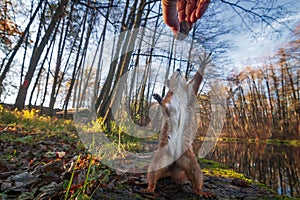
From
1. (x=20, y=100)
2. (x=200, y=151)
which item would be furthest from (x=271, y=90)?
(x=20, y=100)

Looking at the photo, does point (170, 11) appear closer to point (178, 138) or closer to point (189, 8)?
point (189, 8)

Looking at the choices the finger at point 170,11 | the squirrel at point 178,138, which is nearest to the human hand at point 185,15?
the finger at point 170,11

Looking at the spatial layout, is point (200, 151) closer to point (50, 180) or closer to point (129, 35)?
point (129, 35)

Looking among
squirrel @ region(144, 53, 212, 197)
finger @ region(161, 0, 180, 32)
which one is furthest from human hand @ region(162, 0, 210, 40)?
squirrel @ region(144, 53, 212, 197)

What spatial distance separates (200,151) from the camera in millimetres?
5484

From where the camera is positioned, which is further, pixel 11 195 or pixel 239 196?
pixel 239 196

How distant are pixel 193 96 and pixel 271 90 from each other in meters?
27.3

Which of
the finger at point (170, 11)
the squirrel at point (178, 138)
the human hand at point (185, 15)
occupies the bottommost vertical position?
the squirrel at point (178, 138)

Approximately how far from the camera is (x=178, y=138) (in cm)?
159

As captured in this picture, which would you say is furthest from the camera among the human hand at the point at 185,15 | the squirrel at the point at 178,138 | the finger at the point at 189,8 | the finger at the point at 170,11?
the finger at the point at 189,8

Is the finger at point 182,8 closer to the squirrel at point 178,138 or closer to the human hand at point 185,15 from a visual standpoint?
the human hand at point 185,15

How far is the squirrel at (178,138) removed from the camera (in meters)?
1.48

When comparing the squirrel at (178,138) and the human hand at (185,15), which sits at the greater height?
the human hand at (185,15)

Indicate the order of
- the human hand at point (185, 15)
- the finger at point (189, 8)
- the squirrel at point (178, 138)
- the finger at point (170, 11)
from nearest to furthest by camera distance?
the finger at point (170, 11), the human hand at point (185, 15), the squirrel at point (178, 138), the finger at point (189, 8)
